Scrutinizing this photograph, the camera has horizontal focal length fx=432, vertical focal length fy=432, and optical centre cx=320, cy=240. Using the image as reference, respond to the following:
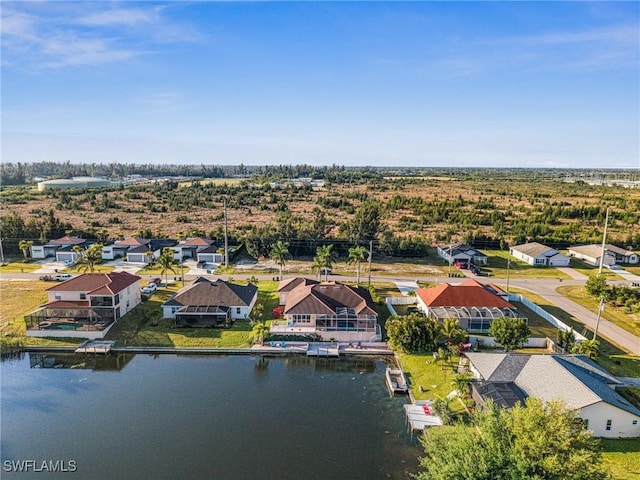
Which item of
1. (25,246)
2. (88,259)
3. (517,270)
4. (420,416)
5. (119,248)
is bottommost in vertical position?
(420,416)

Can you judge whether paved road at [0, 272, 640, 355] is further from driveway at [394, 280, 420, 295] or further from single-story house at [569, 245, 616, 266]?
single-story house at [569, 245, 616, 266]

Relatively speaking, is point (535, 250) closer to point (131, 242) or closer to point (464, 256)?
point (464, 256)

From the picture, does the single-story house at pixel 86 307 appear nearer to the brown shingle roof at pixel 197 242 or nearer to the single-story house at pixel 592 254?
the brown shingle roof at pixel 197 242

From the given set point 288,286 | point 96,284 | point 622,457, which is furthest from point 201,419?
point 622,457

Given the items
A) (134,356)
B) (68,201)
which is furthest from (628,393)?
(68,201)

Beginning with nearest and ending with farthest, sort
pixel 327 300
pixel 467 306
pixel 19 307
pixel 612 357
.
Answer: pixel 612 357 < pixel 467 306 < pixel 327 300 < pixel 19 307

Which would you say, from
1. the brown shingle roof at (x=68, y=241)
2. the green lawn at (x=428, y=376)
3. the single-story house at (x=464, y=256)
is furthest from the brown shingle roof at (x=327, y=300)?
the brown shingle roof at (x=68, y=241)

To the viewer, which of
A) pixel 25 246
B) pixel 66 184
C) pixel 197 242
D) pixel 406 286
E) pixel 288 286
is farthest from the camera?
pixel 66 184
